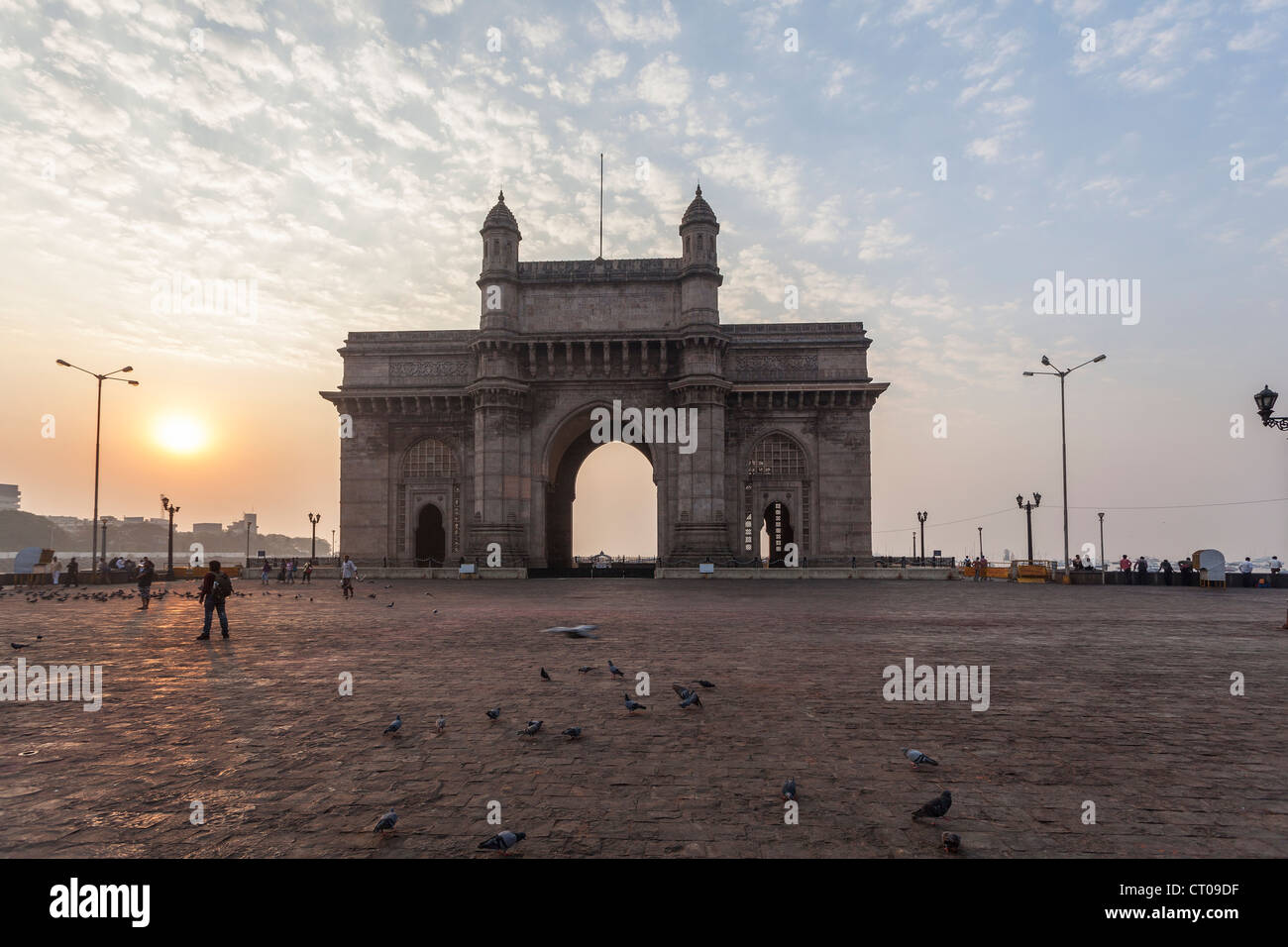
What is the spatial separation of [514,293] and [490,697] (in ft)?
106

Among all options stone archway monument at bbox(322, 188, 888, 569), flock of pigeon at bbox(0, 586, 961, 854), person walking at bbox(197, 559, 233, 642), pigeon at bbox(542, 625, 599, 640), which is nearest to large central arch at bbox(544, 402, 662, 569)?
stone archway monument at bbox(322, 188, 888, 569)

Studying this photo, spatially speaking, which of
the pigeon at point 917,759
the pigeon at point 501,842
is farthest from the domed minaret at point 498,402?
the pigeon at point 501,842

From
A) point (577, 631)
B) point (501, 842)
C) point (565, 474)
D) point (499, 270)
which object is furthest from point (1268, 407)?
point (565, 474)

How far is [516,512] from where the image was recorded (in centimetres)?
3678

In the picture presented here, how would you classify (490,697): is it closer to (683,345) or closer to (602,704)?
(602,704)

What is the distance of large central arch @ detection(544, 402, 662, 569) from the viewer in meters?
38.1

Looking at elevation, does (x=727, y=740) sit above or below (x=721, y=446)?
below

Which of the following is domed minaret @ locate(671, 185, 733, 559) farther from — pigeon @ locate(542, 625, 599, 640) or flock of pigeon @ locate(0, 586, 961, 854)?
flock of pigeon @ locate(0, 586, 961, 854)

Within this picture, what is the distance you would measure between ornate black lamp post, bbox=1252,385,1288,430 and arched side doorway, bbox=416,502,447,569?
34.3 metres

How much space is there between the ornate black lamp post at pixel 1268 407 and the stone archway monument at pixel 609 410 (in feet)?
73.0

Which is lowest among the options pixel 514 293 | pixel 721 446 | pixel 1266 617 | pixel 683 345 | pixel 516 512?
pixel 1266 617

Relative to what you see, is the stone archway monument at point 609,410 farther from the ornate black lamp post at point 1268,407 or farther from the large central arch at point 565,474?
the ornate black lamp post at point 1268,407

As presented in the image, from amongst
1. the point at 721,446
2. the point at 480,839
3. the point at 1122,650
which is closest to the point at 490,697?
the point at 480,839

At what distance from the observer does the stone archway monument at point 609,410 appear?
3609 cm
